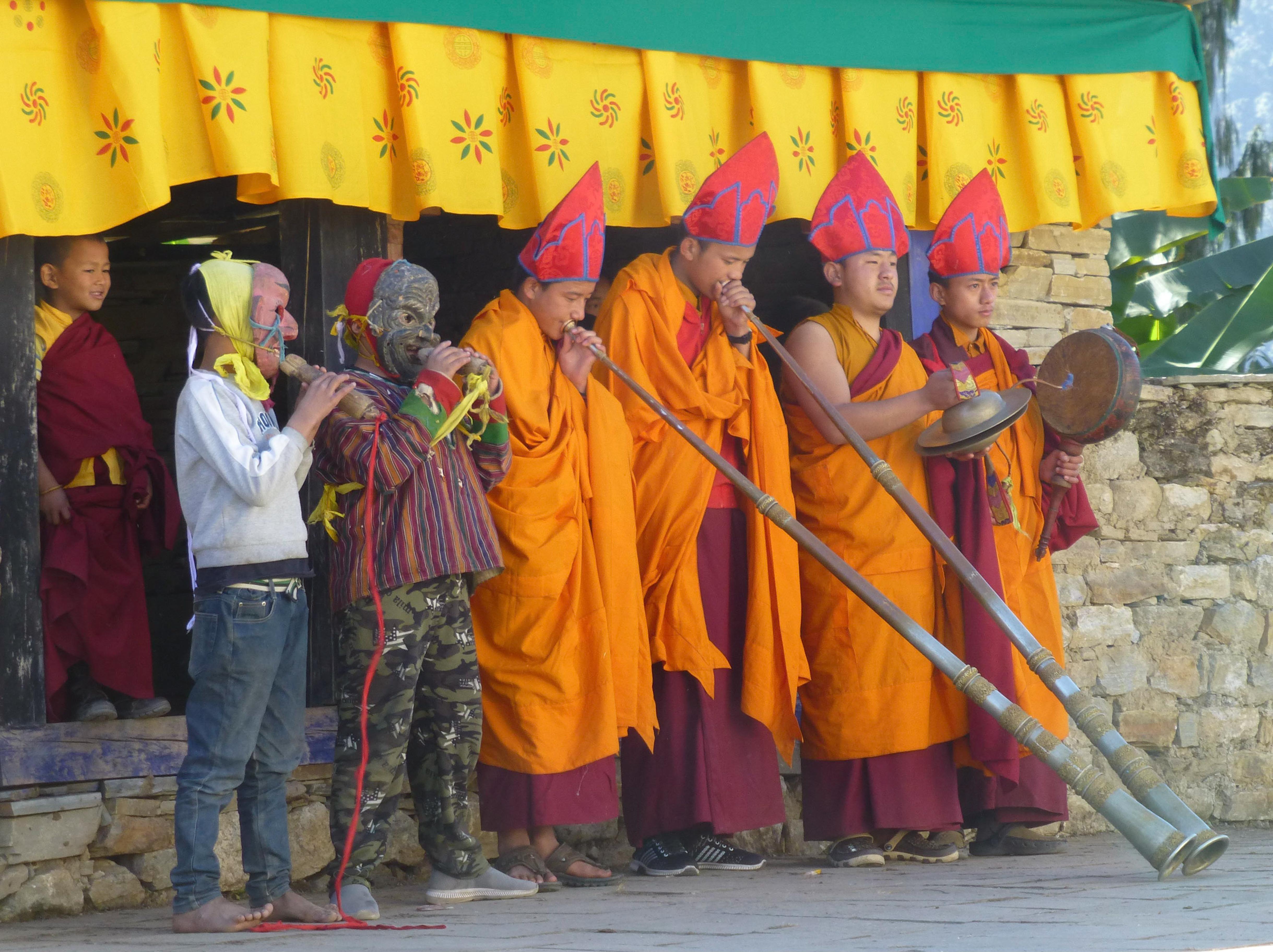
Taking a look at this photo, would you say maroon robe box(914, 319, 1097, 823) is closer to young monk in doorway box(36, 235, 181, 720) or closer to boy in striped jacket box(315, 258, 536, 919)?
boy in striped jacket box(315, 258, 536, 919)

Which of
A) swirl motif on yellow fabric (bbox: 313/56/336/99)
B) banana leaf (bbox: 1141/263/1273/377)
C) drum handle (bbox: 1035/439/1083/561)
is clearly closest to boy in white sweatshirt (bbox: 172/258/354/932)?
swirl motif on yellow fabric (bbox: 313/56/336/99)

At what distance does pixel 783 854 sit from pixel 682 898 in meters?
1.39

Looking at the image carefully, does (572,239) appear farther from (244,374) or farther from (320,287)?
(244,374)

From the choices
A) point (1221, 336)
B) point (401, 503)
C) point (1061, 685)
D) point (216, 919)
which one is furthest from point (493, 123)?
point (1221, 336)

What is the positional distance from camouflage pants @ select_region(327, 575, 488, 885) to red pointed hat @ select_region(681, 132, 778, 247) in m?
1.32

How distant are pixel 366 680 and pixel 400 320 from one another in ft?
2.92

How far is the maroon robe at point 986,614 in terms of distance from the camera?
4.40m

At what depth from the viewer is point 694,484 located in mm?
4352

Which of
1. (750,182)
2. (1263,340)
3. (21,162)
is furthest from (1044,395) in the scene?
(1263,340)

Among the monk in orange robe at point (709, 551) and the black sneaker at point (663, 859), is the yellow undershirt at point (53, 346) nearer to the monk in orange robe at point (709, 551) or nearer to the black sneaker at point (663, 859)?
the monk in orange robe at point (709, 551)

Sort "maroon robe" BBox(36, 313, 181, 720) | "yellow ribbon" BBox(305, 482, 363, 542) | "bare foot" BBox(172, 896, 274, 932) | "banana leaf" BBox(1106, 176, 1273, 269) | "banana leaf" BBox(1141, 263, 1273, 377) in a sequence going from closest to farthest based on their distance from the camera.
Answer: "bare foot" BBox(172, 896, 274, 932), "yellow ribbon" BBox(305, 482, 363, 542), "maroon robe" BBox(36, 313, 181, 720), "banana leaf" BBox(1141, 263, 1273, 377), "banana leaf" BBox(1106, 176, 1273, 269)

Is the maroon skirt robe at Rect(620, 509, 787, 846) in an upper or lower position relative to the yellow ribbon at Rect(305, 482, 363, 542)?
lower

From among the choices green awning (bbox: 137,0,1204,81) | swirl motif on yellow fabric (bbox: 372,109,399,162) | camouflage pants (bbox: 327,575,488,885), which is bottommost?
camouflage pants (bbox: 327,575,488,885)

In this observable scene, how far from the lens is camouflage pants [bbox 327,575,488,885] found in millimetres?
3590
